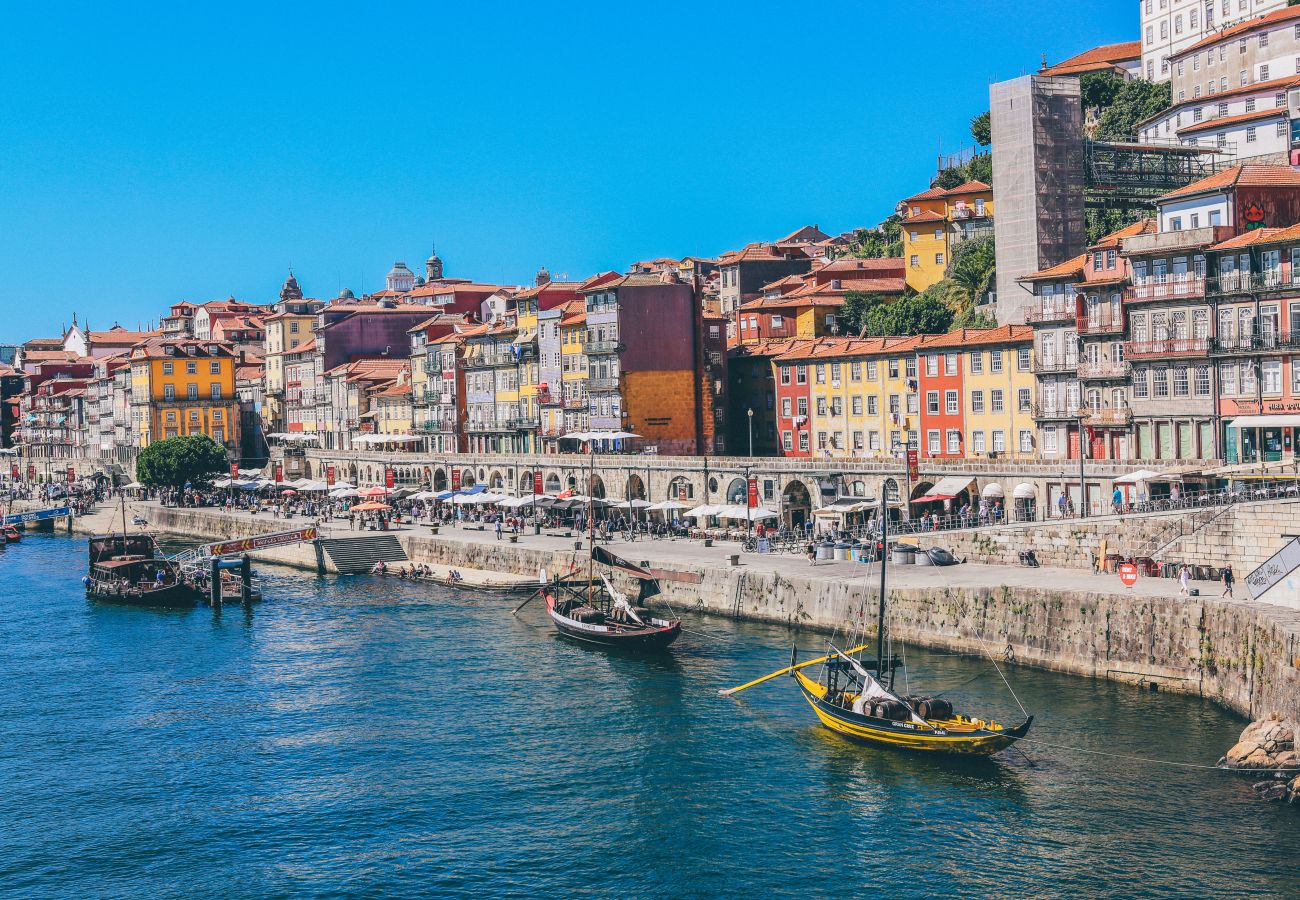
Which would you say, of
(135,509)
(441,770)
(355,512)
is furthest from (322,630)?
(135,509)

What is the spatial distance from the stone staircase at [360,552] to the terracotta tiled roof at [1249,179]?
49350mm

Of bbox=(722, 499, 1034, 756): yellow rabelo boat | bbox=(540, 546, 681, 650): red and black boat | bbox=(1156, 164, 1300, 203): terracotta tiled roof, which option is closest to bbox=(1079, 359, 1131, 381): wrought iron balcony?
bbox=(1156, 164, 1300, 203): terracotta tiled roof

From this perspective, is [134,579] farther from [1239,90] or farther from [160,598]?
[1239,90]

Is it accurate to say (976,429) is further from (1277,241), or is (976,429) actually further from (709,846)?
(709,846)

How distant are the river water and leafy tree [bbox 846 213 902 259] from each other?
8006 centimetres

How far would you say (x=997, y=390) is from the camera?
270ft

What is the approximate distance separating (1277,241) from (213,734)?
47.1 metres

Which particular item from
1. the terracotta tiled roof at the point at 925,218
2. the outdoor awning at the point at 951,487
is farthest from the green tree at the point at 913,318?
the outdoor awning at the point at 951,487

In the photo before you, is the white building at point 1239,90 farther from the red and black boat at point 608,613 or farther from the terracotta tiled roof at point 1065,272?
the red and black boat at point 608,613

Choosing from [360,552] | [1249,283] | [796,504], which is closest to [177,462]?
[360,552]

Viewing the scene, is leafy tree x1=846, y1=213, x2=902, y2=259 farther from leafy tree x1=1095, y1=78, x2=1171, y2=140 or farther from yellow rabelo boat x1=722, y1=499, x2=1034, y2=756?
yellow rabelo boat x1=722, y1=499, x2=1034, y2=756

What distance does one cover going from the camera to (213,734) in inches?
1934

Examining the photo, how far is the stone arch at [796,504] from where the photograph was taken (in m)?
82.9

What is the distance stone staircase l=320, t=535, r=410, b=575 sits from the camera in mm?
91062
